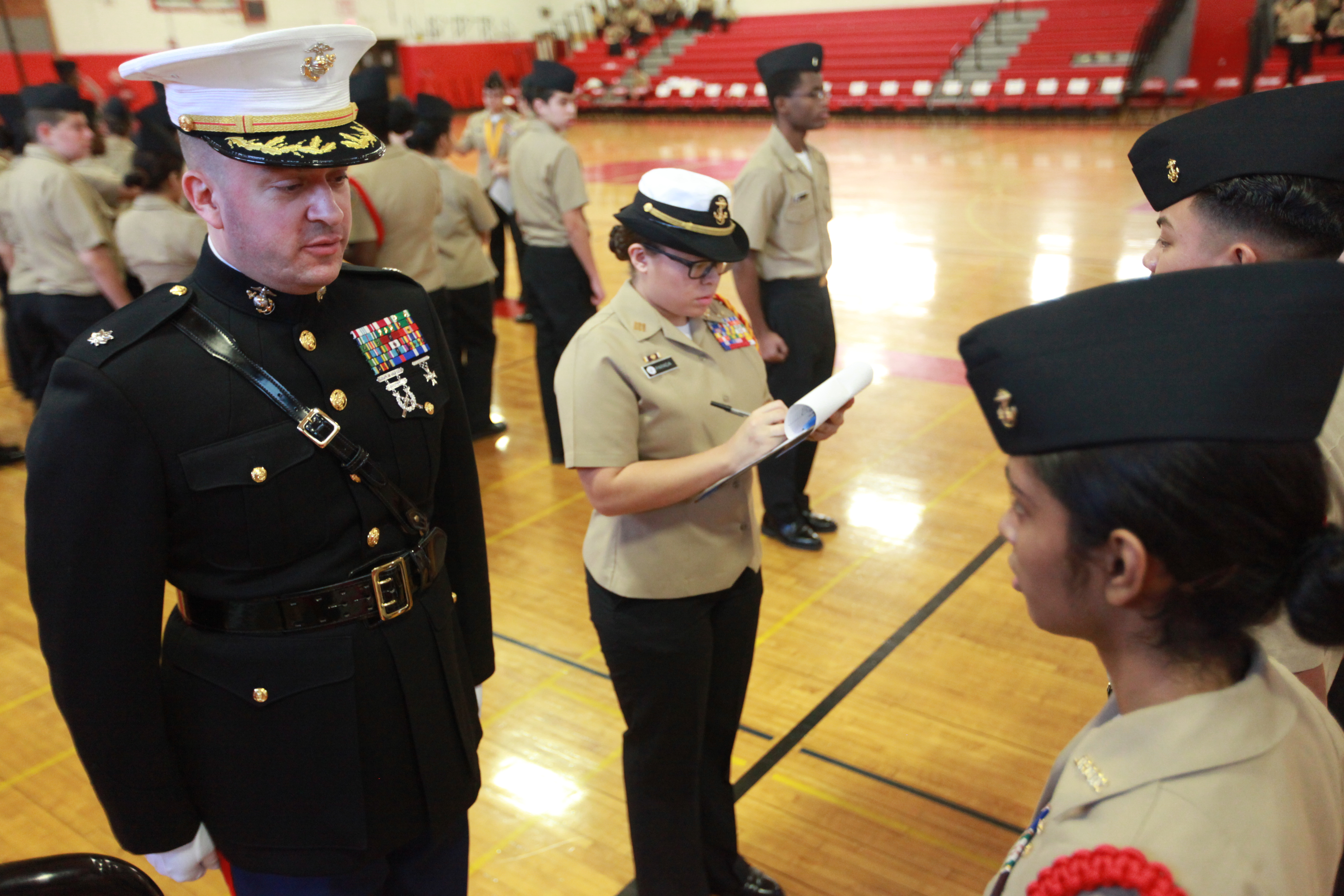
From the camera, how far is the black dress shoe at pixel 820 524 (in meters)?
4.45

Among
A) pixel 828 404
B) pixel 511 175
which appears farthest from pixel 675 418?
pixel 511 175

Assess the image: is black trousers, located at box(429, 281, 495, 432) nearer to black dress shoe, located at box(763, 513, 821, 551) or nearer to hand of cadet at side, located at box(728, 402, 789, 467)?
black dress shoe, located at box(763, 513, 821, 551)

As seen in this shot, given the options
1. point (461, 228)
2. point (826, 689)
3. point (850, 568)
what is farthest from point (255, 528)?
point (461, 228)

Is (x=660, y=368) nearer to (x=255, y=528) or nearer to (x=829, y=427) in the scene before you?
(x=829, y=427)

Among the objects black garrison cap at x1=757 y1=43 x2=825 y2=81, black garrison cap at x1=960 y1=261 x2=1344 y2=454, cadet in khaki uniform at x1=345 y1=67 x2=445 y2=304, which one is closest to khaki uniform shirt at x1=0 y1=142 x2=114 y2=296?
cadet in khaki uniform at x1=345 y1=67 x2=445 y2=304

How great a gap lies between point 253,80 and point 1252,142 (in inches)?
62.0

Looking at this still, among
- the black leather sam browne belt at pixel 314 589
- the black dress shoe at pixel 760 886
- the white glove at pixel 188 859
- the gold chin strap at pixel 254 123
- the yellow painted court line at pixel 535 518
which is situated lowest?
the yellow painted court line at pixel 535 518

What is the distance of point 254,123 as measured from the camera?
141 cm

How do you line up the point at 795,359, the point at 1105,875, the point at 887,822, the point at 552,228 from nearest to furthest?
the point at 1105,875 → the point at 887,822 → the point at 795,359 → the point at 552,228

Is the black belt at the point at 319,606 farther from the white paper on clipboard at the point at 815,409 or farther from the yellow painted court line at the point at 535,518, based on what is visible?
the yellow painted court line at the point at 535,518

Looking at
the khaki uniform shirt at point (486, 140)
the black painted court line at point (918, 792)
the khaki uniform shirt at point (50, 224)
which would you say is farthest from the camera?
the khaki uniform shirt at point (486, 140)

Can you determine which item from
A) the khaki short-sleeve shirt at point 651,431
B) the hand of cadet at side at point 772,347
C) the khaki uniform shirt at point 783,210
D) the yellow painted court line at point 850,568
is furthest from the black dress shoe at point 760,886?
the khaki uniform shirt at point 783,210

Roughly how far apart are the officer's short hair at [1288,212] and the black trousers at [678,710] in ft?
3.98

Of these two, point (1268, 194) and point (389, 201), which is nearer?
point (1268, 194)
